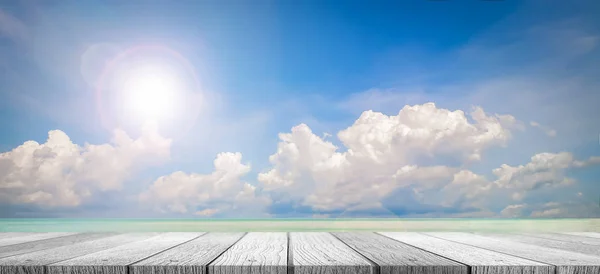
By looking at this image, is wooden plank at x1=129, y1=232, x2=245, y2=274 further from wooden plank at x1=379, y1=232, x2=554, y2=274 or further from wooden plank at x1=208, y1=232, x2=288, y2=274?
wooden plank at x1=379, y1=232, x2=554, y2=274

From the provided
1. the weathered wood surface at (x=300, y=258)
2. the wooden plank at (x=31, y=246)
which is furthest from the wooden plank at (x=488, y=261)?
the wooden plank at (x=31, y=246)

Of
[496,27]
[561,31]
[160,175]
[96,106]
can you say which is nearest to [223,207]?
[160,175]

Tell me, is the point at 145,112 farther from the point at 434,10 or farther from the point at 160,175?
A: the point at 434,10

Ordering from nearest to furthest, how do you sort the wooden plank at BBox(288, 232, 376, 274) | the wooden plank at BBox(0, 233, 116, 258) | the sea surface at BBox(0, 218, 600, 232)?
the wooden plank at BBox(288, 232, 376, 274) < the wooden plank at BBox(0, 233, 116, 258) < the sea surface at BBox(0, 218, 600, 232)

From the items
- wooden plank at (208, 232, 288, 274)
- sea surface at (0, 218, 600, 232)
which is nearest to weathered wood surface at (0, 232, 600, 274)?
wooden plank at (208, 232, 288, 274)

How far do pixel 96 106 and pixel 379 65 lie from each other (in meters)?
6.04

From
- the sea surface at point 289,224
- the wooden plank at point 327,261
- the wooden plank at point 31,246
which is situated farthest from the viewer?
the sea surface at point 289,224

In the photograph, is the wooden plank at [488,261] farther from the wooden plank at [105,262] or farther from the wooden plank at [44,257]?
the wooden plank at [44,257]

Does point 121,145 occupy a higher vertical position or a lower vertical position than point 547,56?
lower

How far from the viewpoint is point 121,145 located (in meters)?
11.4

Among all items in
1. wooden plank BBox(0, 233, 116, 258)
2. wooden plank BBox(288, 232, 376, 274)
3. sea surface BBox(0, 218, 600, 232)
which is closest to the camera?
wooden plank BBox(288, 232, 376, 274)

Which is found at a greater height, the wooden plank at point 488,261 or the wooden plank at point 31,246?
the wooden plank at point 488,261

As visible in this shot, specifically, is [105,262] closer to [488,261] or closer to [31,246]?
[31,246]

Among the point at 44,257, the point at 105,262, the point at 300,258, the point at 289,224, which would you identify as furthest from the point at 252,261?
the point at 289,224
